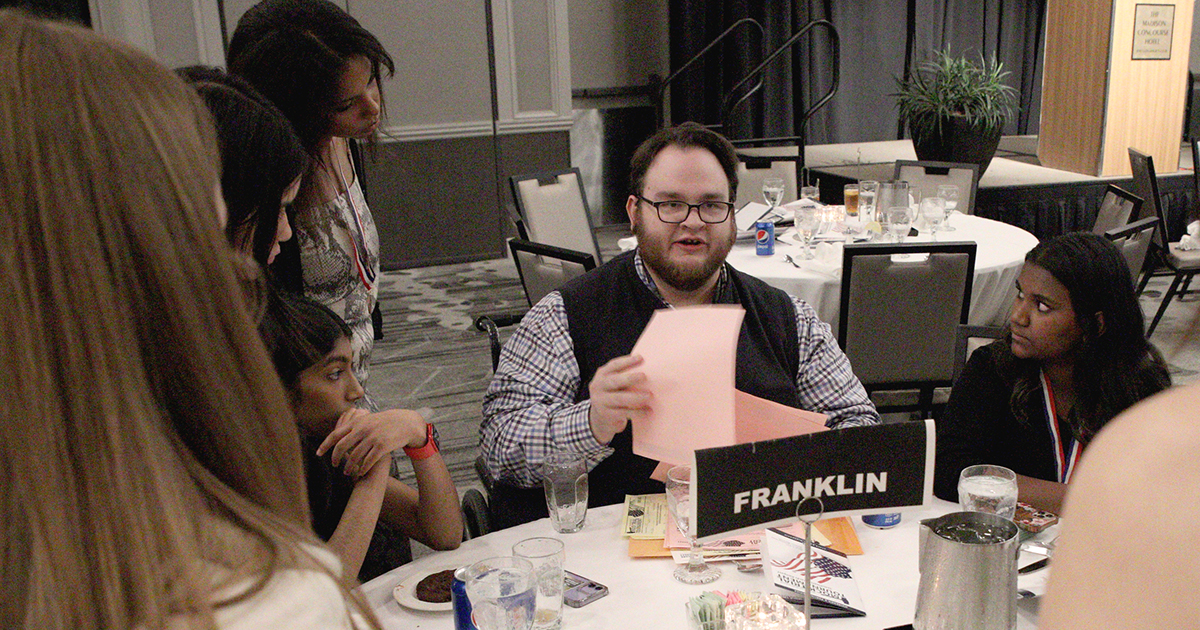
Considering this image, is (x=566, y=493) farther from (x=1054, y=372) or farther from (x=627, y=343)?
(x=1054, y=372)

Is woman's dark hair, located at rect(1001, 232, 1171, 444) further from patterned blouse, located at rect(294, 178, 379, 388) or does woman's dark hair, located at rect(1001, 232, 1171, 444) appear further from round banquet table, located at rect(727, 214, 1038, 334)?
patterned blouse, located at rect(294, 178, 379, 388)

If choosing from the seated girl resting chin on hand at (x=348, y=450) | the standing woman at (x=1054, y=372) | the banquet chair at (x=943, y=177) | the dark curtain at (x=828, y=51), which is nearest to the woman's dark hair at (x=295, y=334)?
the seated girl resting chin on hand at (x=348, y=450)

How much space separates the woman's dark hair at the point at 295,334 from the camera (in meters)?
1.77

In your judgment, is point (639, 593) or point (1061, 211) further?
point (1061, 211)

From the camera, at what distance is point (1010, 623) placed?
1170 millimetres

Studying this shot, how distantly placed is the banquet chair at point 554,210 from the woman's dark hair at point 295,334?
2882 mm

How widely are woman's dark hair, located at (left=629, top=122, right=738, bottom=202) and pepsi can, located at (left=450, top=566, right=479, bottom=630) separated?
4.06ft

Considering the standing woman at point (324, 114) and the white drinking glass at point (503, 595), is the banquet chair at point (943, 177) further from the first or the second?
the white drinking glass at point (503, 595)

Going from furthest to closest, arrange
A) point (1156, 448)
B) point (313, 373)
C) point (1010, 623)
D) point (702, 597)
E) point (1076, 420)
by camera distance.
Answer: point (1076, 420), point (313, 373), point (702, 597), point (1010, 623), point (1156, 448)

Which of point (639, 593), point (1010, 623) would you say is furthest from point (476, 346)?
point (1010, 623)

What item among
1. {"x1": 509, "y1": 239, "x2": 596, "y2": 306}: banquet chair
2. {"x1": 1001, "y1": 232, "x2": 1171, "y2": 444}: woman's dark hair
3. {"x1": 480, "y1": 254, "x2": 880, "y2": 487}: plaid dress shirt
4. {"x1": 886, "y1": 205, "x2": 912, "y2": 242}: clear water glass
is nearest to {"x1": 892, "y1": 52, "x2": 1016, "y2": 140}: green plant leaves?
{"x1": 886, "y1": 205, "x2": 912, "y2": 242}: clear water glass

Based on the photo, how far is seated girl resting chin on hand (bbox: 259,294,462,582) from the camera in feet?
5.47

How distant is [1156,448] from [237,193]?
152 centimetres

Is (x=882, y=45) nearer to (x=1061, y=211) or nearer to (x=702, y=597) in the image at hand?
(x=1061, y=211)
